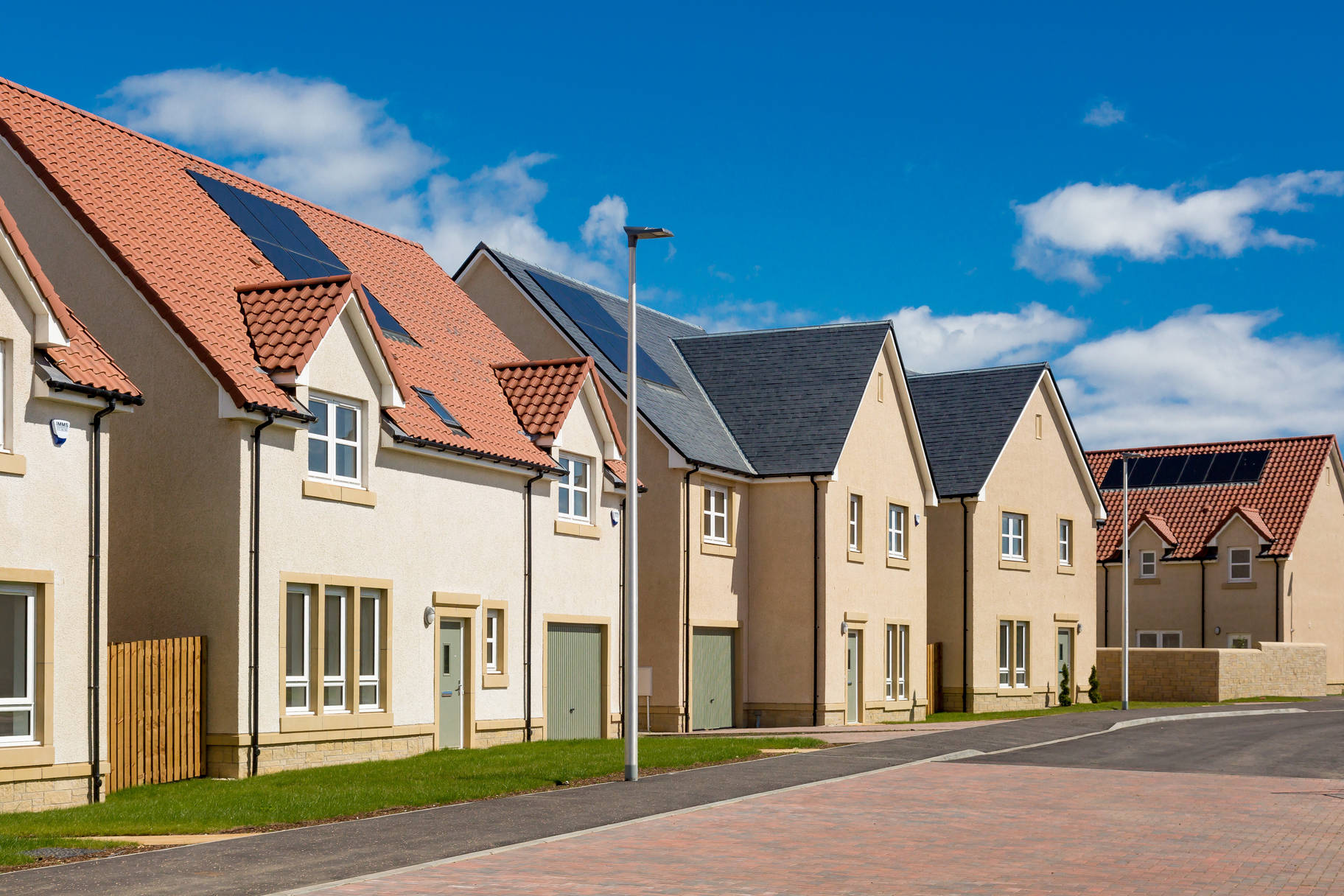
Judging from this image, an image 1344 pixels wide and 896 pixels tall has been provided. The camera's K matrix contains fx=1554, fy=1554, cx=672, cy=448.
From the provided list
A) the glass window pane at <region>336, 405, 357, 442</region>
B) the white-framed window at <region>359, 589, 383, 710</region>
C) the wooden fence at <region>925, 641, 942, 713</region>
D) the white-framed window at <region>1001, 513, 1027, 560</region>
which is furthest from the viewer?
the white-framed window at <region>1001, 513, 1027, 560</region>

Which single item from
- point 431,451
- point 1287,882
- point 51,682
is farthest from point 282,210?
point 1287,882

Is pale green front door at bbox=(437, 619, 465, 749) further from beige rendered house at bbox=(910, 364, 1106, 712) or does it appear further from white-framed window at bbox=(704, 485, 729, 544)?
beige rendered house at bbox=(910, 364, 1106, 712)

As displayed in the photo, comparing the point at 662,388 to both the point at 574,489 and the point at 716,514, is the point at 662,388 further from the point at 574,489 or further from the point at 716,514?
the point at 574,489

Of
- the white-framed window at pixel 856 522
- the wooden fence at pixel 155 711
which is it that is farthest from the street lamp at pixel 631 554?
the white-framed window at pixel 856 522

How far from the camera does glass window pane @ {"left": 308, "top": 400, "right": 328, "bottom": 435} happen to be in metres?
22.8

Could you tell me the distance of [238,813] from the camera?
1712 centimetres

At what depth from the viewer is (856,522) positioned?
37438 mm

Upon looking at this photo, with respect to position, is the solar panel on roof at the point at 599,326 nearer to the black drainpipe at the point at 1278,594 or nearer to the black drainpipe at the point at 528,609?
the black drainpipe at the point at 528,609

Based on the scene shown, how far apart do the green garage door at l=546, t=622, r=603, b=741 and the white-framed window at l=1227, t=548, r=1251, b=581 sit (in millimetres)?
33909

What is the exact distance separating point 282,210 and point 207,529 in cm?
902

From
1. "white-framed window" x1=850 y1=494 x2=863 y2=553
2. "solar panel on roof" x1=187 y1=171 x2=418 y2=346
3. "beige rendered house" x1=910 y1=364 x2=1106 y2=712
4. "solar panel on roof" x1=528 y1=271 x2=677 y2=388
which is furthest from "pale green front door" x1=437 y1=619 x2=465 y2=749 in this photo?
"beige rendered house" x1=910 y1=364 x2=1106 y2=712

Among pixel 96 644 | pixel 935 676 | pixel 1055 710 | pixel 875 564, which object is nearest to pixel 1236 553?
pixel 1055 710

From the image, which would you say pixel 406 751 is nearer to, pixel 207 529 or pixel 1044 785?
pixel 207 529

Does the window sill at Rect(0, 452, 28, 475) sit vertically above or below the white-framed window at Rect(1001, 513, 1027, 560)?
above
